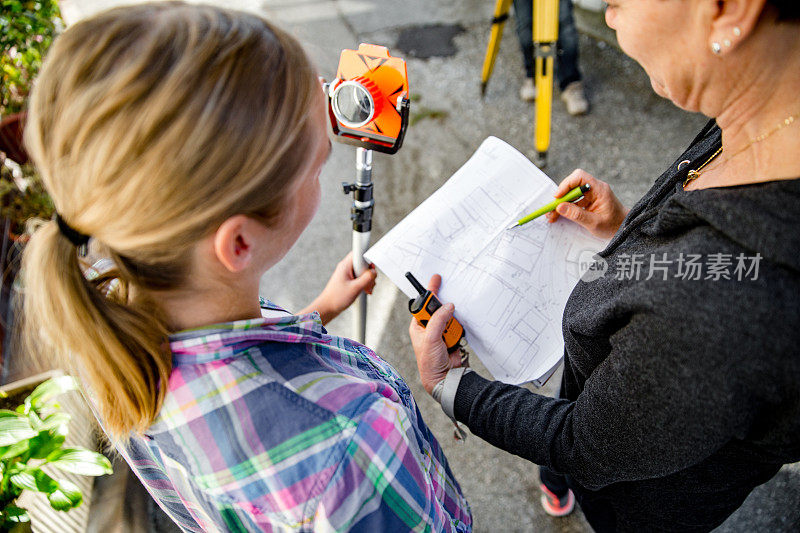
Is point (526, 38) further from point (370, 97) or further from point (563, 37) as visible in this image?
point (370, 97)

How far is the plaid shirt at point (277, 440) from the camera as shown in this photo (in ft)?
2.30

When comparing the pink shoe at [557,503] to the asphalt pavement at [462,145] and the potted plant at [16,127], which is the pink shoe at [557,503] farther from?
the potted plant at [16,127]

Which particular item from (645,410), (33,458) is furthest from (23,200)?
(645,410)

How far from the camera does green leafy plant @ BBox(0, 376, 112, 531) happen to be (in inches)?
50.2

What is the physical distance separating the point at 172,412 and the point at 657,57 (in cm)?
87

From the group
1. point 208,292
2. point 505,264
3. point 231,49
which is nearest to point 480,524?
point 505,264

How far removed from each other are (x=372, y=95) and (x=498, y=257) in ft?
1.64

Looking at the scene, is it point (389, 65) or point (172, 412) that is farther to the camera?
point (389, 65)

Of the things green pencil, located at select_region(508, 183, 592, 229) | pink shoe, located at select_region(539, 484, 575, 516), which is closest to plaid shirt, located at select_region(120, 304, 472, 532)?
green pencil, located at select_region(508, 183, 592, 229)

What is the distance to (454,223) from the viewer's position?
4.34ft

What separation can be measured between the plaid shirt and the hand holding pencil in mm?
702

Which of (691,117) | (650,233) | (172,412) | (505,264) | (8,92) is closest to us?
(172,412)

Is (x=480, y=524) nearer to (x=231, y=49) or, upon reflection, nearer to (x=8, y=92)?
(x=231, y=49)

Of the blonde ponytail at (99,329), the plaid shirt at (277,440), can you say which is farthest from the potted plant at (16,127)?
the plaid shirt at (277,440)
